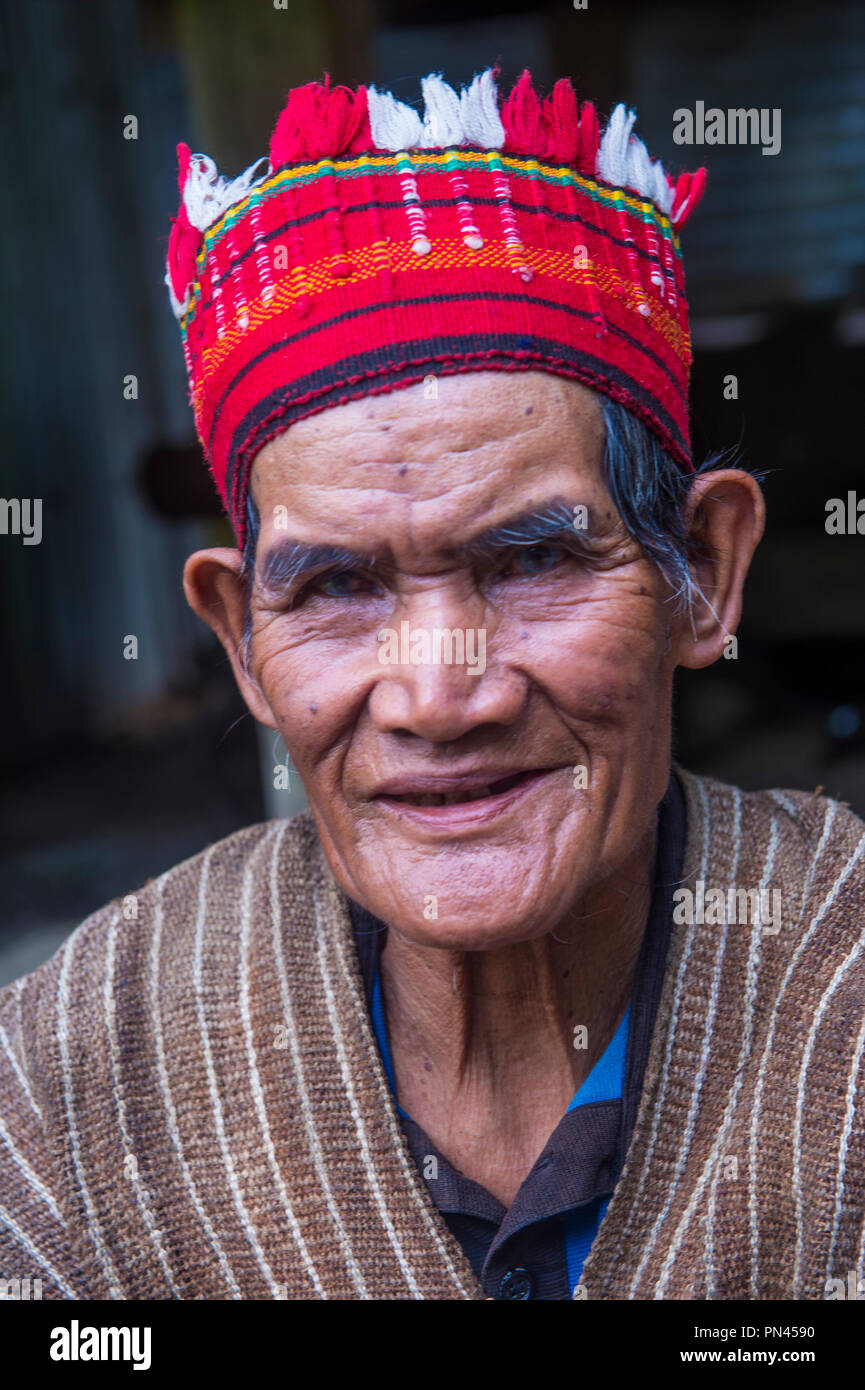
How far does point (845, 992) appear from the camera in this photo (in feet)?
6.14

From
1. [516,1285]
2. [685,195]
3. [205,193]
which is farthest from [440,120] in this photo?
[516,1285]

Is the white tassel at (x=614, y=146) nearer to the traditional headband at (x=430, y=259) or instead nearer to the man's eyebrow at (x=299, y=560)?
the traditional headband at (x=430, y=259)

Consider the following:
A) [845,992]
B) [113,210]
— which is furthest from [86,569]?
[845,992]

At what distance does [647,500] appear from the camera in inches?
70.7

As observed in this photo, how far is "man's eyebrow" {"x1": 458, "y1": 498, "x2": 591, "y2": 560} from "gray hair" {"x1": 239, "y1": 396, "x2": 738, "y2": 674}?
107 mm

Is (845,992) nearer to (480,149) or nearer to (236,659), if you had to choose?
(236,659)

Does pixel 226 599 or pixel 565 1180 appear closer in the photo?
pixel 565 1180

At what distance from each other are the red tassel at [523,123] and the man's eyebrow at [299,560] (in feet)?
2.12

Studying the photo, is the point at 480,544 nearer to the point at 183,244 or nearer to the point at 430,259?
the point at 430,259

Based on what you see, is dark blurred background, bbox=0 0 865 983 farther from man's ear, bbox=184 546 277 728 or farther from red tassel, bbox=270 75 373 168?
red tassel, bbox=270 75 373 168

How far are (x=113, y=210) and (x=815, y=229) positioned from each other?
16.2 feet

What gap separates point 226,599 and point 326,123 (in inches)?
29.8

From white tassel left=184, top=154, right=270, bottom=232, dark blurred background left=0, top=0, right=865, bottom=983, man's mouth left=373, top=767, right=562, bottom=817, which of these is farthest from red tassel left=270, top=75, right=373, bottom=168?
dark blurred background left=0, top=0, right=865, bottom=983

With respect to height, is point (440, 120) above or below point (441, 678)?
above
